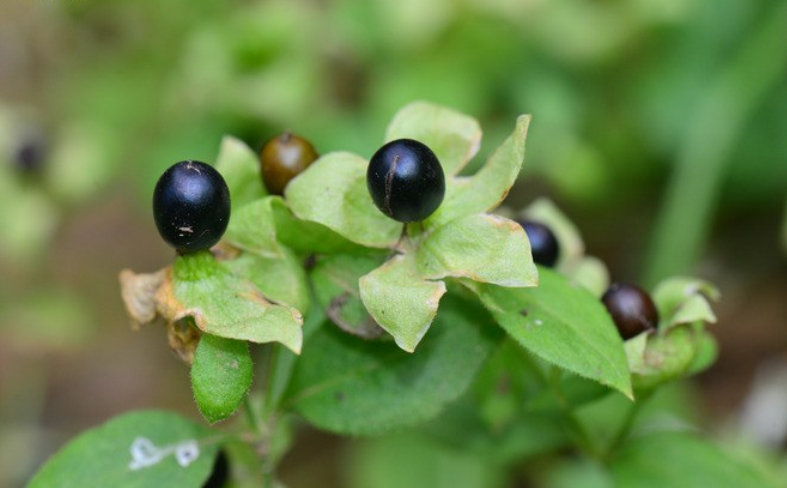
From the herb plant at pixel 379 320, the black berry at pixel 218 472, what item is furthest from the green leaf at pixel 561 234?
the black berry at pixel 218 472

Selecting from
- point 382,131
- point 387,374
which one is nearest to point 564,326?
point 387,374

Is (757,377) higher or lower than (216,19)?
lower

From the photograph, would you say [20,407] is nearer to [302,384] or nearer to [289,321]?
[302,384]

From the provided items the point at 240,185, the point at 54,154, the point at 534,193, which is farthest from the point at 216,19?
the point at 240,185

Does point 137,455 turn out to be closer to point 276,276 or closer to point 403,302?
point 276,276

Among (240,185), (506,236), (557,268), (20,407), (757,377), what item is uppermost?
(506,236)

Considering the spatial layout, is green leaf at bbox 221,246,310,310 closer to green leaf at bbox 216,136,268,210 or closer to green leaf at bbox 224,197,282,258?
green leaf at bbox 224,197,282,258
